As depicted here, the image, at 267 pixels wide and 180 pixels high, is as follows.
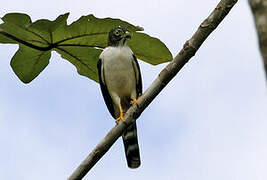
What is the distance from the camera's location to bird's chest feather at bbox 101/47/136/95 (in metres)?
7.09

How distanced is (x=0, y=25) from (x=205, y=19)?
1.91 m

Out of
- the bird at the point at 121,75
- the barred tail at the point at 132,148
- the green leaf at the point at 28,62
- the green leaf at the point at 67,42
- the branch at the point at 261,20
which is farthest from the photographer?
the bird at the point at 121,75

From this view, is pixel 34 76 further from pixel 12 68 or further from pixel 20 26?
pixel 20 26

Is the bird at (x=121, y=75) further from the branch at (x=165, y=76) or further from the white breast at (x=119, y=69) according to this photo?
the branch at (x=165, y=76)

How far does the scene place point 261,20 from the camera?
1.26 meters

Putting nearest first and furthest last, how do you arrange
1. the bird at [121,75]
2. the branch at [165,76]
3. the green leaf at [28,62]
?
the branch at [165,76] → the green leaf at [28,62] → the bird at [121,75]

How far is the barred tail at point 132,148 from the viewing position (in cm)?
667

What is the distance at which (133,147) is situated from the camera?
22.4 ft

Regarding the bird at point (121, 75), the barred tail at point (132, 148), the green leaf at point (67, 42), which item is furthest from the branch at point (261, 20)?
the bird at point (121, 75)

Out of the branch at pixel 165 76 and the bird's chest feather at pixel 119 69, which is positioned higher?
the branch at pixel 165 76

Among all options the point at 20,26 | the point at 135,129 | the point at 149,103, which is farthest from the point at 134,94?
the point at 149,103

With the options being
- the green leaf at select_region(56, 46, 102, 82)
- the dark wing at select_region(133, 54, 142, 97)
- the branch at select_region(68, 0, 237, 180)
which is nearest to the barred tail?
the dark wing at select_region(133, 54, 142, 97)

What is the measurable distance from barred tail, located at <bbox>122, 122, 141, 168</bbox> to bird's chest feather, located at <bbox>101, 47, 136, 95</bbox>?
672mm

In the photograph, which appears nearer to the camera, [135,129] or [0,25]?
[0,25]
